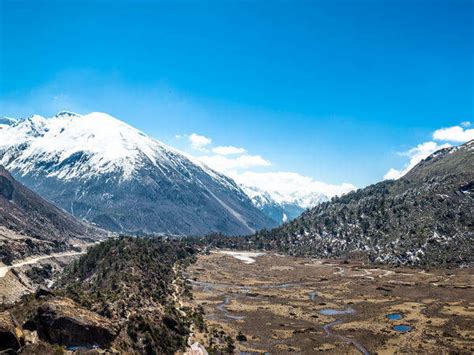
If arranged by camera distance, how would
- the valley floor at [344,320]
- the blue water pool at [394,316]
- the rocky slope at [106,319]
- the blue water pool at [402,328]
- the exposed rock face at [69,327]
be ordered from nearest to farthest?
the rocky slope at [106,319]
the exposed rock face at [69,327]
the valley floor at [344,320]
the blue water pool at [402,328]
the blue water pool at [394,316]

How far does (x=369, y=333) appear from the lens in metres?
130

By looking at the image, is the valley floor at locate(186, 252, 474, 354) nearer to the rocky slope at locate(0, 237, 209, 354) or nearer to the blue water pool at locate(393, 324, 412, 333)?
the blue water pool at locate(393, 324, 412, 333)

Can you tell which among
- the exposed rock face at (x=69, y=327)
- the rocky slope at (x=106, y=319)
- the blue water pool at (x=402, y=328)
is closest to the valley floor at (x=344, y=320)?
the blue water pool at (x=402, y=328)


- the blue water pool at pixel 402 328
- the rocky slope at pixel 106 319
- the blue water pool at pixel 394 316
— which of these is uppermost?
the rocky slope at pixel 106 319

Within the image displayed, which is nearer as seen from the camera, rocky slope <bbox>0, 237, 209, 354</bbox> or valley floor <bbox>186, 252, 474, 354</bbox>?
rocky slope <bbox>0, 237, 209, 354</bbox>

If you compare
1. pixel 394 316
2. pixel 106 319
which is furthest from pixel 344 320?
pixel 106 319

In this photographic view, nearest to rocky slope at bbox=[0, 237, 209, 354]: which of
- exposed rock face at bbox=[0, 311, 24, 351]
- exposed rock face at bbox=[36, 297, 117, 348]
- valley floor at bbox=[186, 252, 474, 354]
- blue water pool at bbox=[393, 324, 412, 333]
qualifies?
exposed rock face at bbox=[36, 297, 117, 348]

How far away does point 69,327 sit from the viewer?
→ 79375 millimetres

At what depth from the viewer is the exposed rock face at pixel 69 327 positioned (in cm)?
7806

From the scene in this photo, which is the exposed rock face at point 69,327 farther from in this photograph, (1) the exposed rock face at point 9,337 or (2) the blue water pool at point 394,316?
(2) the blue water pool at point 394,316

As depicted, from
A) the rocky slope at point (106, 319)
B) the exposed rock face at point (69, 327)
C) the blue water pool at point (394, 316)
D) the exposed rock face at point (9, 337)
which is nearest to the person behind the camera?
the exposed rock face at point (9, 337)

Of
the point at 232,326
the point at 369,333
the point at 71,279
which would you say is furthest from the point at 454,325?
the point at 71,279

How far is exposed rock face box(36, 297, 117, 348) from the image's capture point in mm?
78062

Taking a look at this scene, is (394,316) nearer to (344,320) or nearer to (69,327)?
(344,320)
